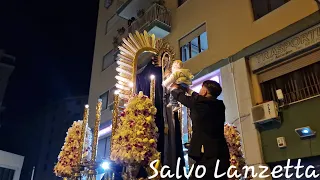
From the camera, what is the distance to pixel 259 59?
497 centimetres

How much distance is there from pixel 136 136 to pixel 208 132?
60cm

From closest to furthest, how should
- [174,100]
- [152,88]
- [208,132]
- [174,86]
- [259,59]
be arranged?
1. [208,132]
2. [174,86]
3. [174,100]
4. [152,88]
5. [259,59]

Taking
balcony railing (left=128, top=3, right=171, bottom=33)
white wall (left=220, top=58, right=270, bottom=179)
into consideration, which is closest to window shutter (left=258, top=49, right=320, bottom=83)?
white wall (left=220, top=58, right=270, bottom=179)

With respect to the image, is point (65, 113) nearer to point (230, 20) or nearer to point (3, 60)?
point (3, 60)

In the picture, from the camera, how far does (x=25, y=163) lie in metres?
13.6

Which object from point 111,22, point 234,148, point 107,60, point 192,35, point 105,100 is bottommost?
point 234,148

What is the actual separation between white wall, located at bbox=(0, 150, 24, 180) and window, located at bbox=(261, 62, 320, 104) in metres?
11.3

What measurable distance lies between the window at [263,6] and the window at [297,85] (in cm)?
141

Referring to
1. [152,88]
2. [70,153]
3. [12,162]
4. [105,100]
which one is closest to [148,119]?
[152,88]

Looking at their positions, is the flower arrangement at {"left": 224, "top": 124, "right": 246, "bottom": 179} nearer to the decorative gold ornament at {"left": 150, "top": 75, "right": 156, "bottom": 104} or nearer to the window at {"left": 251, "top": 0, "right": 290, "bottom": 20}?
the decorative gold ornament at {"left": 150, "top": 75, "right": 156, "bottom": 104}

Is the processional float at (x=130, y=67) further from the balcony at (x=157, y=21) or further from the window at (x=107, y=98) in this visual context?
the window at (x=107, y=98)

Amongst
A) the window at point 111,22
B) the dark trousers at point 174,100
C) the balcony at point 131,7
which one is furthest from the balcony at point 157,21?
the dark trousers at point 174,100

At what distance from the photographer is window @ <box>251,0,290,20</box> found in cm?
516

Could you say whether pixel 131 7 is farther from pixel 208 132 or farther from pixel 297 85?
pixel 208 132
